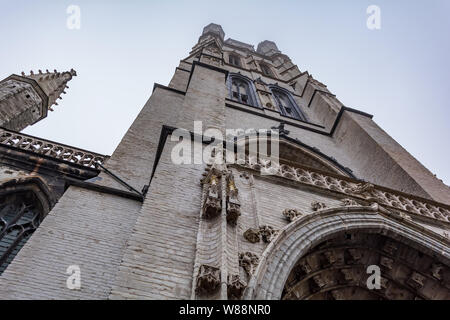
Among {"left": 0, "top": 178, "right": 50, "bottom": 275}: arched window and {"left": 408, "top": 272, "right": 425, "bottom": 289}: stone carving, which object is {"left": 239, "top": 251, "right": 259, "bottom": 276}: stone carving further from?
{"left": 0, "top": 178, "right": 50, "bottom": 275}: arched window

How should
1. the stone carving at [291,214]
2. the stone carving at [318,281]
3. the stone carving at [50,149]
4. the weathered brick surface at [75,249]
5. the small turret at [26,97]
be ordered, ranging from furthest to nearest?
the small turret at [26,97] → the stone carving at [50,149] → the stone carving at [318,281] → the stone carving at [291,214] → the weathered brick surface at [75,249]

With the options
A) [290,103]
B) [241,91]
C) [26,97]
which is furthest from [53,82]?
[290,103]

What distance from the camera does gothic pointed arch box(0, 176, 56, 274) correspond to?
6066 millimetres

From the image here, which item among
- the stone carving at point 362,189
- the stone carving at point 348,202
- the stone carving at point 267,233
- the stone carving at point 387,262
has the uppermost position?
the stone carving at point 362,189

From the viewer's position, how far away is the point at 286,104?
1733 cm

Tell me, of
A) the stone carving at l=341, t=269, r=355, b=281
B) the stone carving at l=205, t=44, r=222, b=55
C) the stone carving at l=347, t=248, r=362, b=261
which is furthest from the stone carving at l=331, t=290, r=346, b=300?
the stone carving at l=205, t=44, r=222, b=55

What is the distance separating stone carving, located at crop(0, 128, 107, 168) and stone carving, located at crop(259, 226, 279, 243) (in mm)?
5693

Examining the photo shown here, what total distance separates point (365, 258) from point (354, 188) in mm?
1440

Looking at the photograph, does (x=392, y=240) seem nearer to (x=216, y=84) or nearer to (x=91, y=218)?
(x=91, y=218)

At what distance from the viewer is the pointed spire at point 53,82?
12873 mm

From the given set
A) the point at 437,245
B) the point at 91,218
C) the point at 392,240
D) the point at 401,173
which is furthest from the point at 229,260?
the point at 401,173

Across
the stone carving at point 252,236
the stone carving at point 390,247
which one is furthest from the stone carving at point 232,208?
the stone carving at point 390,247

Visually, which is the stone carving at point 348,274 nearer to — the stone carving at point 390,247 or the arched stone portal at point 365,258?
the arched stone portal at point 365,258

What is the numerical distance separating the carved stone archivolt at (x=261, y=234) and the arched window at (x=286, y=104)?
10.4 metres
